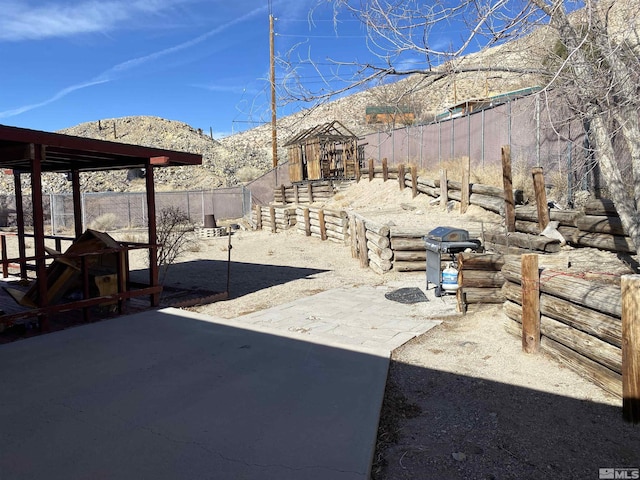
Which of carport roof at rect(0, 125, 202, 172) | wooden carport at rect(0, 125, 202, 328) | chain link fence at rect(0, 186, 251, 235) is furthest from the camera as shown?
chain link fence at rect(0, 186, 251, 235)

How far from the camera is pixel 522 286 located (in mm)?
5430

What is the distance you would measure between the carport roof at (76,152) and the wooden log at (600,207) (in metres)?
6.19

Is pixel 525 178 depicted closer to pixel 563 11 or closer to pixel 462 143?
pixel 462 143

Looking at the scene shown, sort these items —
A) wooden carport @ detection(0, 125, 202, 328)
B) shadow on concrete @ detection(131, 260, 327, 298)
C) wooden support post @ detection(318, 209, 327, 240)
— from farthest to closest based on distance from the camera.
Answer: wooden support post @ detection(318, 209, 327, 240) < shadow on concrete @ detection(131, 260, 327, 298) < wooden carport @ detection(0, 125, 202, 328)

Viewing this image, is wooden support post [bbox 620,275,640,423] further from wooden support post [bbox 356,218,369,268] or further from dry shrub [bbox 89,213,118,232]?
dry shrub [bbox 89,213,118,232]

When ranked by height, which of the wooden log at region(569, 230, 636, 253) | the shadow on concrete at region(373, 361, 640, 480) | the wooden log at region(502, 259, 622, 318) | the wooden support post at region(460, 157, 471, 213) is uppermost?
the wooden support post at region(460, 157, 471, 213)

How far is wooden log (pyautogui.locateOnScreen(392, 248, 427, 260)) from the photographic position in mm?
10984

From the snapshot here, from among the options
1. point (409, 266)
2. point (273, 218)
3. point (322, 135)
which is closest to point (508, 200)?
point (409, 266)

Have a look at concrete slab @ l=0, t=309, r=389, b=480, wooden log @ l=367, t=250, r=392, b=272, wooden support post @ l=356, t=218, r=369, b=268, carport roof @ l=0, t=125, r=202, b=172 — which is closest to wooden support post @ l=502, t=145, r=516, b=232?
wooden log @ l=367, t=250, r=392, b=272

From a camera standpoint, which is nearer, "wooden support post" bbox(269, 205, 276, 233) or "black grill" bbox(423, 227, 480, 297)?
"black grill" bbox(423, 227, 480, 297)

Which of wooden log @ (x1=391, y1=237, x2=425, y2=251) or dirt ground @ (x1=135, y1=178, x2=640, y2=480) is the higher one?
wooden log @ (x1=391, y1=237, x2=425, y2=251)

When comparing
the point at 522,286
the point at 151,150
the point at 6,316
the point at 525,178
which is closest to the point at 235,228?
the point at 525,178

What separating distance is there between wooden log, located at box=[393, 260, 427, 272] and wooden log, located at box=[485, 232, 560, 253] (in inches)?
70.7

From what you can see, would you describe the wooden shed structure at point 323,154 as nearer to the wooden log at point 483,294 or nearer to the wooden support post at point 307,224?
the wooden support post at point 307,224
